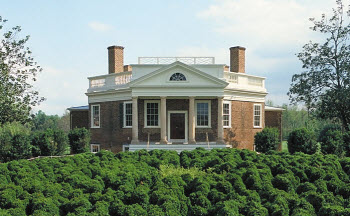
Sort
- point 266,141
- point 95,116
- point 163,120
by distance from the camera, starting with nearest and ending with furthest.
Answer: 1. point 266,141
2. point 163,120
3. point 95,116

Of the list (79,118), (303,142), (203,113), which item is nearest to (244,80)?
(203,113)

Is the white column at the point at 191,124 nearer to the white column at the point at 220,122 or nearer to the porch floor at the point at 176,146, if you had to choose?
the porch floor at the point at 176,146

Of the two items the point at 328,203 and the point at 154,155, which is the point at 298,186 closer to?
the point at 328,203

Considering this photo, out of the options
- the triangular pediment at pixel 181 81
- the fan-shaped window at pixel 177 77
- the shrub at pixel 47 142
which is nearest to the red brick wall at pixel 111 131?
the triangular pediment at pixel 181 81

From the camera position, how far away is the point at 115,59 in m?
32.2

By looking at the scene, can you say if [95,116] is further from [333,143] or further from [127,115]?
[333,143]

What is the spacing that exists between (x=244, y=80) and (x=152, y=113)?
279 inches

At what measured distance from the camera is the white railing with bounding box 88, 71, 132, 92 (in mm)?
29547

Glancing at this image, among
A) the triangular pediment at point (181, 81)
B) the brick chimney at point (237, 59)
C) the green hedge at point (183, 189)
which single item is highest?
the brick chimney at point (237, 59)

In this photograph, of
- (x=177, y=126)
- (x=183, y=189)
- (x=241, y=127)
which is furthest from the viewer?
(x=241, y=127)

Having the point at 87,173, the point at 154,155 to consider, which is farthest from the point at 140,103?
the point at 87,173

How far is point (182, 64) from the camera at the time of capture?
27094mm

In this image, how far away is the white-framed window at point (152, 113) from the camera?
93.7ft

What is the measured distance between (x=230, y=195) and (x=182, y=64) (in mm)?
18275
